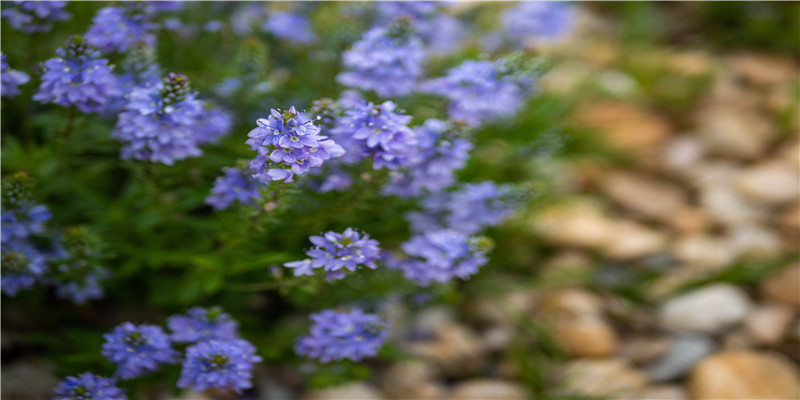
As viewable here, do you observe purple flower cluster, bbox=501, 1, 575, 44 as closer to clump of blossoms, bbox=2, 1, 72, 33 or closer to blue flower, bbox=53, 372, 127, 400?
clump of blossoms, bbox=2, 1, 72, 33

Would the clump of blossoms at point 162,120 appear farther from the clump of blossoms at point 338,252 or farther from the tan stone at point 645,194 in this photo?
the tan stone at point 645,194

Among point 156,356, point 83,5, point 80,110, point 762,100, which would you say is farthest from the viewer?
point 762,100

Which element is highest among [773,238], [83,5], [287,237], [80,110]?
[83,5]

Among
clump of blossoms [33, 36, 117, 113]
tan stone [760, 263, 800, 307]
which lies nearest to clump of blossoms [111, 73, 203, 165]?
clump of blossoms [33, 36, 117, 113]

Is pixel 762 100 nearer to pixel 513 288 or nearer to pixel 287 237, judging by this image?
pixel 513 288

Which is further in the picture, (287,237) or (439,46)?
(439,46)

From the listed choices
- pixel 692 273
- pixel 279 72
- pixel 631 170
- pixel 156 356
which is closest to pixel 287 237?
pixel 156 356

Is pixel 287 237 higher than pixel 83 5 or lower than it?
lower
